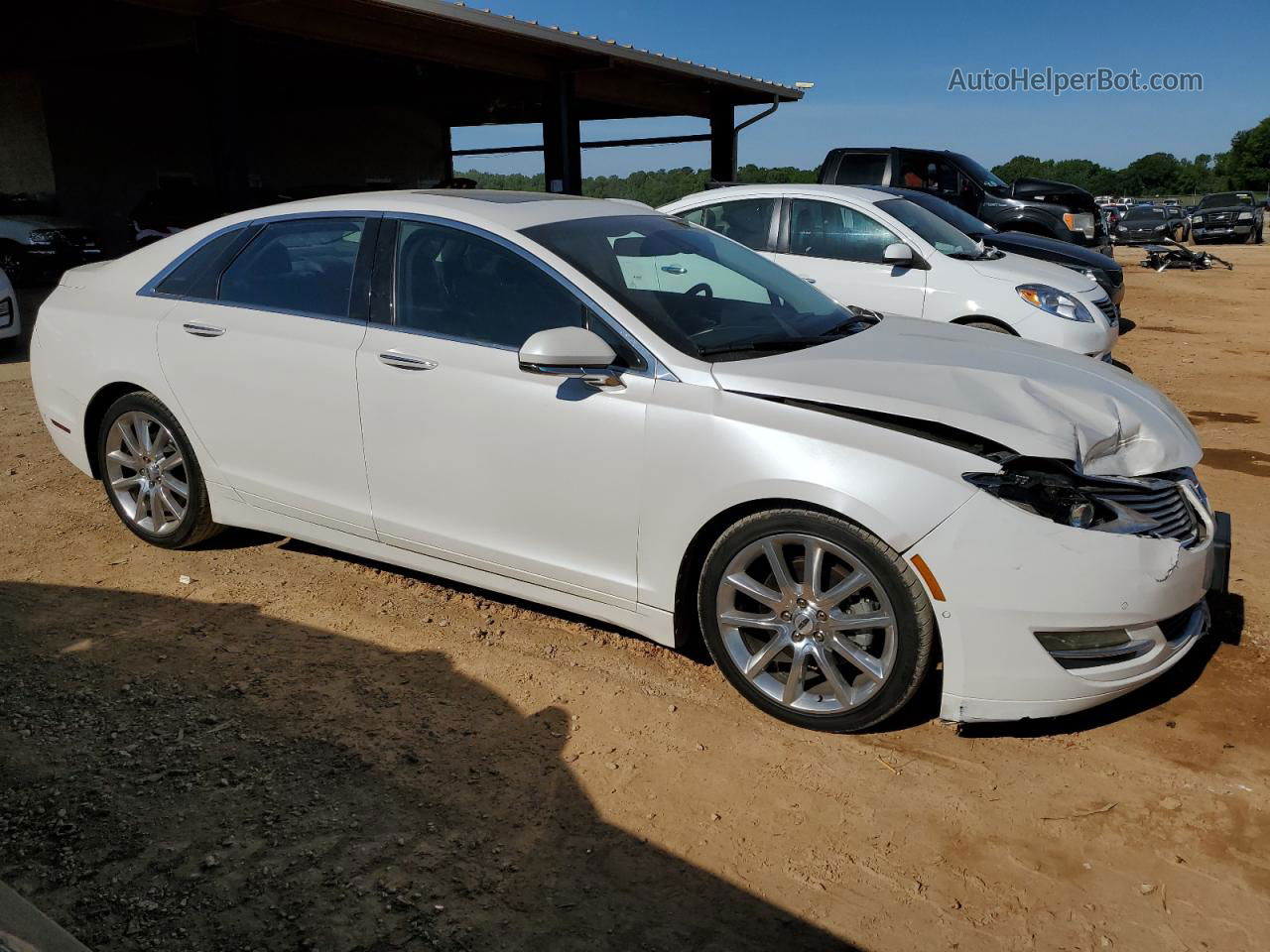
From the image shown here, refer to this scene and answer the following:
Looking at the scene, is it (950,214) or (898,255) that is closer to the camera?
(898,255)

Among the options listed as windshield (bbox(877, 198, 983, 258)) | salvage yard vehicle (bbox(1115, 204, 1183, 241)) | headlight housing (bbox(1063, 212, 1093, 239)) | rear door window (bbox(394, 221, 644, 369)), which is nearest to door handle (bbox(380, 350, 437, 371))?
rear door window (bbox(394, 221, 644, 369))

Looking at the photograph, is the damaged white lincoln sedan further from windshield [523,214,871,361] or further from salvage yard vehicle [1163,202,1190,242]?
salvage yard vehicle [1163,202,1190,242]

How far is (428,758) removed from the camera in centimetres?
323

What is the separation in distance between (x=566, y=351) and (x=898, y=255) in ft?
16.0

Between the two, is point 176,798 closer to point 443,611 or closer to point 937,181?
point 443,611

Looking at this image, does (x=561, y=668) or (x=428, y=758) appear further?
(x=561, y=668)

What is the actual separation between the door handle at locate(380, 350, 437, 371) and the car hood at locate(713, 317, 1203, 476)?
1140 millimetres

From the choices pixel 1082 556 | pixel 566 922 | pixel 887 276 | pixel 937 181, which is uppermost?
pixel 937 181

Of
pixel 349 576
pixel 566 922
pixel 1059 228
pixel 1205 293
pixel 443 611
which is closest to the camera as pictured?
pixel 566 922

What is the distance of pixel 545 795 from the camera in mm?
3059

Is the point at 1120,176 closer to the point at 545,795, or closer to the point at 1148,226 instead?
the point at 1148,226

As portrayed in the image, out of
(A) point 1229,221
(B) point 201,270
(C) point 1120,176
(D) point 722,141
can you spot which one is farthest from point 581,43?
Result: (C) point 1120,176

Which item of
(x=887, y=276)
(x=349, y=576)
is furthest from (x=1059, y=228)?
(x=349, y=576)

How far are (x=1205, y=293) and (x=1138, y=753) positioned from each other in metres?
15.6
